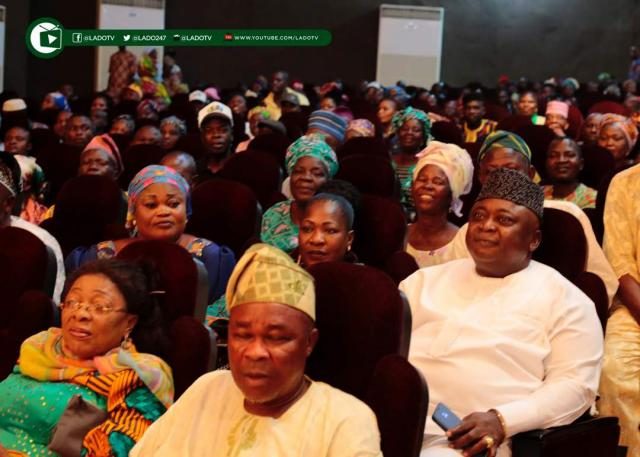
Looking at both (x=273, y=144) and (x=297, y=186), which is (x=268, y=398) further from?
(x=273, y=144)

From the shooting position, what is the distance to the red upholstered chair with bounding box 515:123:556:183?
6.18 metres

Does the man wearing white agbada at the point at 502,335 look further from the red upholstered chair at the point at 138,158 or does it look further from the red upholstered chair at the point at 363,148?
the red upholstered chair at the point at 138,158

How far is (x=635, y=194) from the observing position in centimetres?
409

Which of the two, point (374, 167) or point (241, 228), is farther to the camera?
point (374, 167)

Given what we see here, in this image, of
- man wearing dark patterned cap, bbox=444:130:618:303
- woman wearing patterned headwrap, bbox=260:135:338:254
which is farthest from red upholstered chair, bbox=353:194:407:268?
woman wearing patterned headwrap, bbox=260:135:338:254

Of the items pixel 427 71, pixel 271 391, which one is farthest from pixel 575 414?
pixel 427 71

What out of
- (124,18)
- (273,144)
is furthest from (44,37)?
(124,18)

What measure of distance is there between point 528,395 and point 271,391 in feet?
3.01

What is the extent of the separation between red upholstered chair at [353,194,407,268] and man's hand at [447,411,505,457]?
1.49m

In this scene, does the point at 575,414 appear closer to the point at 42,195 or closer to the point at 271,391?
the point at 271,391

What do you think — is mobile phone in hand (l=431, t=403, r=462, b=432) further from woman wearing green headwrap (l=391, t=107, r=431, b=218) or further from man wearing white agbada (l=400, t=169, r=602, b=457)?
woman wearing green headwrap (l=391, t=107, r=431, b=218)

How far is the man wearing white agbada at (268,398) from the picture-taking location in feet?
7.98

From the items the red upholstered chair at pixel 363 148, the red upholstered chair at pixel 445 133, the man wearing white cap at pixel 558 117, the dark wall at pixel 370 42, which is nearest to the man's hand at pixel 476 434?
the red upholstered chair at pixel 363 148

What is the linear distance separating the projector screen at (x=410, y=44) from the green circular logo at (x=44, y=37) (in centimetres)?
1139
